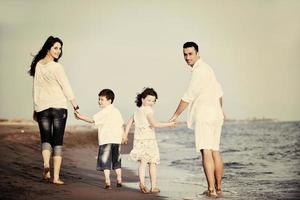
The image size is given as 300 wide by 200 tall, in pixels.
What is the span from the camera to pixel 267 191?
126 inches

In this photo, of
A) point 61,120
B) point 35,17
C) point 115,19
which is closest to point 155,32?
point 115,19

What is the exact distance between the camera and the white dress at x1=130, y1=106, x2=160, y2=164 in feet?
9.90

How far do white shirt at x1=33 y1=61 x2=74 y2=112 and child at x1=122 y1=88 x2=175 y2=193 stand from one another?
18.5 inches

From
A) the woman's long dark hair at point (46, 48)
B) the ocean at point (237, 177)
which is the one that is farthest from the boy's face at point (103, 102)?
the ocean at point (237, 177)

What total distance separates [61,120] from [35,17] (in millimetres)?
1143

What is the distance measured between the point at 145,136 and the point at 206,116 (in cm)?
43

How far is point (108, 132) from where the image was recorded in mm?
3102

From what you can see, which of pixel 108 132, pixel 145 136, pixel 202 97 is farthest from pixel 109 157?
pixel 202 97

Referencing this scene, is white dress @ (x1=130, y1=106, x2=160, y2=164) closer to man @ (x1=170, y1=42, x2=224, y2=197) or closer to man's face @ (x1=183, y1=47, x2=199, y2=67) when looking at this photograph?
man @ (x1=170, y1=42, x2=224, y2=197)

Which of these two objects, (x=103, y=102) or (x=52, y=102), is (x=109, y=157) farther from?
(x=52, y=102)

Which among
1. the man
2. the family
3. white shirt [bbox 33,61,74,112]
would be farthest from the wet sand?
white shirt [bbox 33,61,74,112]

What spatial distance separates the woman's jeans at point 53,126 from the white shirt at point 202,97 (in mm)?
816

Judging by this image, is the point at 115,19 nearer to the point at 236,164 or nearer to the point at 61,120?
the point at 61,120

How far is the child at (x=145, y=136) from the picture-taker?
3006mm
